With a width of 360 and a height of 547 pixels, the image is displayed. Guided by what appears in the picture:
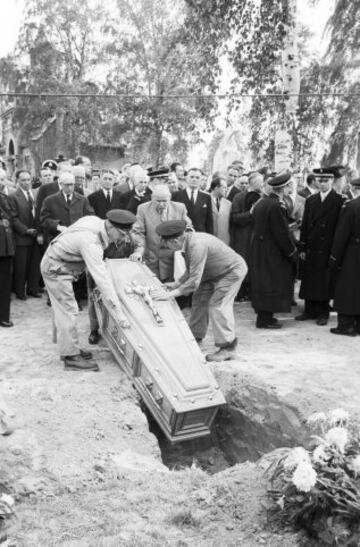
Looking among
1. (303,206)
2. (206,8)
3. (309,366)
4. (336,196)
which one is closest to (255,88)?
(206,8)

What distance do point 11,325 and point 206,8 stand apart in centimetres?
656

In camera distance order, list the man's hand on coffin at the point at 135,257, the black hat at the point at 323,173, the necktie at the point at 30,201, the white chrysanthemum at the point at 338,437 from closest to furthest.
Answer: the white chrysanthemum at the point at 338,437 → the man's hand on coffin at the point at 135,257 → the black hat at the point at 323,173 → the necktie at the point at 30,201

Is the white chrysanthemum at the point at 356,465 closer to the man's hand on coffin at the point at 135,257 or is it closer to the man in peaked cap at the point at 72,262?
the man in peaked cap at the point at 72,262

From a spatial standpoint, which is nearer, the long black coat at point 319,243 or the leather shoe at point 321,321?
the long black coat at point 319,243

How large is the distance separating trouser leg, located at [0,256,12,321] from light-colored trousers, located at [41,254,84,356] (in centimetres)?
162

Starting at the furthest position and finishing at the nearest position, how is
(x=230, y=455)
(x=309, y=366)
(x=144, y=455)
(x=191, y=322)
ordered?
(x=191, y=322) < (x=309, y=366) < (x=230, y=455) < (x=144, y=455)

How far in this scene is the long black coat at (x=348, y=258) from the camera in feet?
23.3

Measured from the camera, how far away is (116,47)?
90.2 ft

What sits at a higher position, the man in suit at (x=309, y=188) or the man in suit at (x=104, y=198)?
the man in suit at (x=309, y=188)

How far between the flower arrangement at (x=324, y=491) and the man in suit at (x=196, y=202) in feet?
16.5

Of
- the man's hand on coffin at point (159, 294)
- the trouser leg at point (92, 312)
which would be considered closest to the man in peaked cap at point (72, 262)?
the man's hand on coffin at point (159, 294)

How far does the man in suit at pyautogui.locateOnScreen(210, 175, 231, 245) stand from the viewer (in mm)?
8609

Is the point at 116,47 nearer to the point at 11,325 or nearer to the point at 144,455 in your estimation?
the point at 11,325

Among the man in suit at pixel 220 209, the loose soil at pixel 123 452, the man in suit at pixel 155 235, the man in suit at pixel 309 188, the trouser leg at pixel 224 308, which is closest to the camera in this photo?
the loose soil at pixel 123 452
